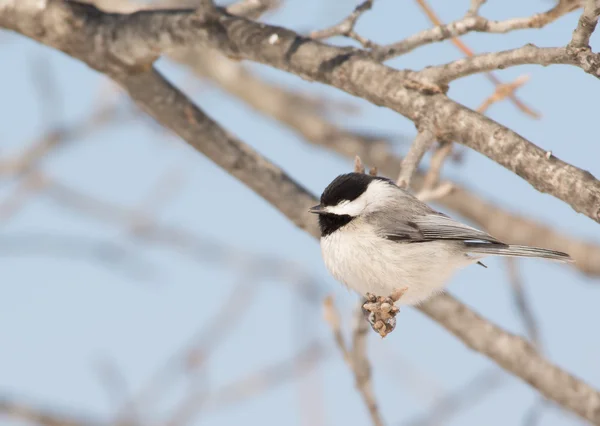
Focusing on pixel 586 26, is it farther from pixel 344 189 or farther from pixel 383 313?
pixel 344 189

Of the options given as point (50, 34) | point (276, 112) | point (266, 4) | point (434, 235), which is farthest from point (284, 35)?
point (276, 112)

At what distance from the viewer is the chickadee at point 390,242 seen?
96.1 inches

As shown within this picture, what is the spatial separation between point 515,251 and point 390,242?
0.39 m

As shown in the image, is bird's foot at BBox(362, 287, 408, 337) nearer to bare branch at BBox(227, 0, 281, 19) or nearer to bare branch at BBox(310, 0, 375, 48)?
bare branch at BBox(310, 0, 375, 48)

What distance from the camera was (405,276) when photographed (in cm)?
244

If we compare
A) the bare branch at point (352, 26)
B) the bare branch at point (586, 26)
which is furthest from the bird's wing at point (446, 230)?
the bare branch at point (586, 26)

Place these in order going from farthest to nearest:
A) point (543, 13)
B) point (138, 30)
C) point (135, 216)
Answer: point (135, 216)
point (138, 30)
point (543, 13)

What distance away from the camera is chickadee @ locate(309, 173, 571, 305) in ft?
8.01

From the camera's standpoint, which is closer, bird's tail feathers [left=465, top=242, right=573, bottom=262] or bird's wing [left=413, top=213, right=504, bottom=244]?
bird's tail feathers [left=465, top=242, right=573, bottom=262]

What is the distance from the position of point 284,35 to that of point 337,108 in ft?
6.67

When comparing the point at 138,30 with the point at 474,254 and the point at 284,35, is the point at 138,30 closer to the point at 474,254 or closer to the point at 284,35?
the point at 284,35

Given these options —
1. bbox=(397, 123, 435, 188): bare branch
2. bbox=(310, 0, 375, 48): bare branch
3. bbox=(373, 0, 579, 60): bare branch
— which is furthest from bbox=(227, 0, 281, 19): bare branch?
bbox=(397, 123, 435, 188): bare branch

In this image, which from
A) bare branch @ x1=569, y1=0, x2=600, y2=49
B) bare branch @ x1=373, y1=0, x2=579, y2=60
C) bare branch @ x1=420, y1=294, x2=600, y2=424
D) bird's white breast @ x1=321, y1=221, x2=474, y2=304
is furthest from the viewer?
bare branch @ x1=420, y1=294, x2=600, y2=424

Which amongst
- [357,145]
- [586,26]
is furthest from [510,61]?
[357,145]
